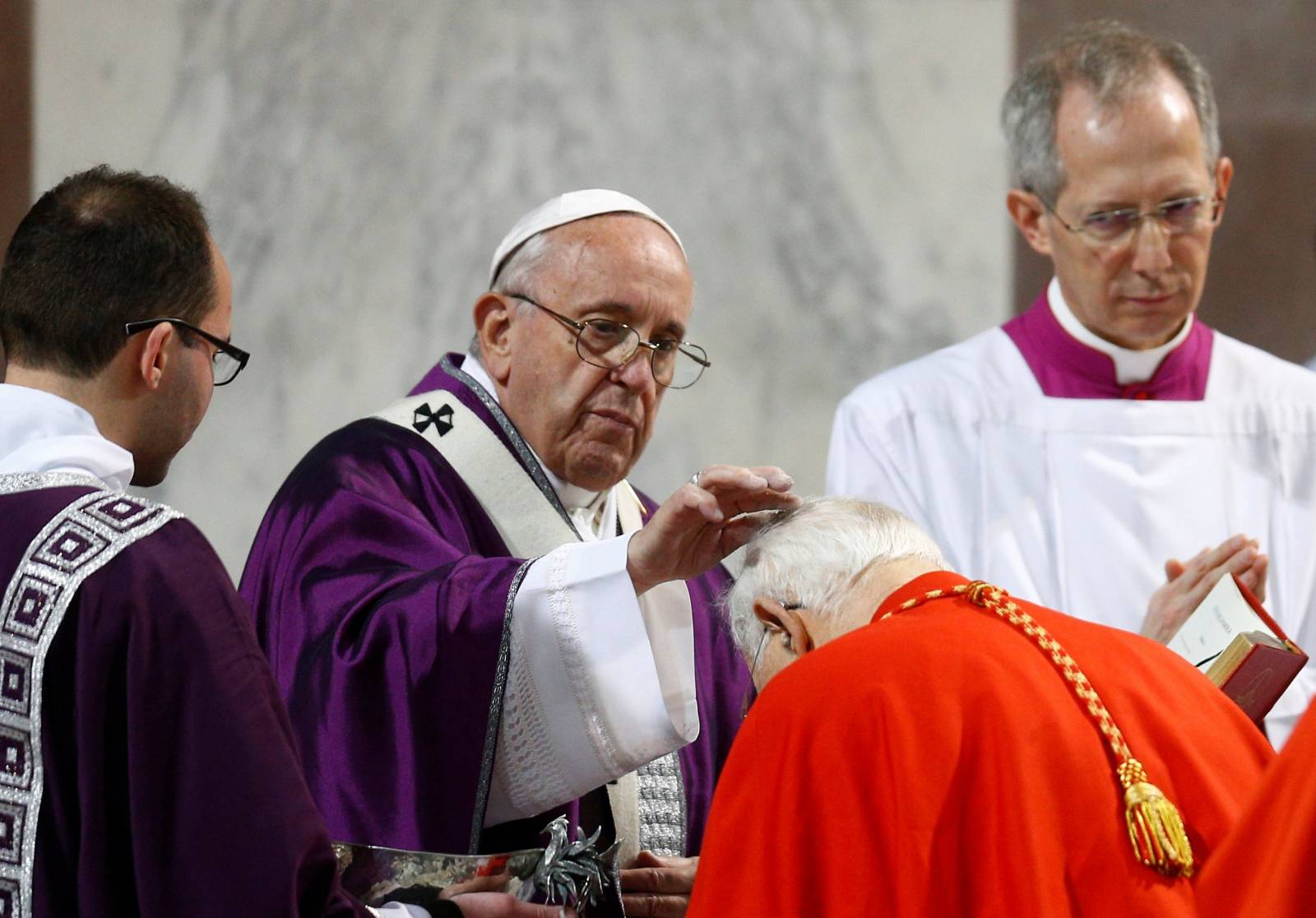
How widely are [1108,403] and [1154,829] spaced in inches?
101

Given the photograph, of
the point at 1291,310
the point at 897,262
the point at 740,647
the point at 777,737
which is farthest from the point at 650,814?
the point at 1291,310

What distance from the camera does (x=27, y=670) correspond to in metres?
2.33

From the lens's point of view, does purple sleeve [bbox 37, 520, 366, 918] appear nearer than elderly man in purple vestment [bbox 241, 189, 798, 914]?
Yes

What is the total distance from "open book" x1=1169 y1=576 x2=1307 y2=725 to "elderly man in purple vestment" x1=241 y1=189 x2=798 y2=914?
866 millimetres

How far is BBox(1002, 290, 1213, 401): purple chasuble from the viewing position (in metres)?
4.96

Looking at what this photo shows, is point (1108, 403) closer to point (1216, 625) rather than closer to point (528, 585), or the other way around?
point (1216, 625)

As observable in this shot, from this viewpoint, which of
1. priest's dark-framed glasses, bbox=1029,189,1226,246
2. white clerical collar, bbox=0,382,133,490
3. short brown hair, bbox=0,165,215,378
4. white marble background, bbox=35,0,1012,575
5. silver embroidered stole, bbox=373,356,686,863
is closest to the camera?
white clerical collar, bbox=0,382,133,490

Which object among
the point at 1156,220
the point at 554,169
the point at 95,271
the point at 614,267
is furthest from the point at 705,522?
the point at 554,169

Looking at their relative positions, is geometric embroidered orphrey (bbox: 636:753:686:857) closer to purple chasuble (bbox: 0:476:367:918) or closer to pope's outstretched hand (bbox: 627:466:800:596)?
pope's outstretched hand (bbox: 627:466:800:596)

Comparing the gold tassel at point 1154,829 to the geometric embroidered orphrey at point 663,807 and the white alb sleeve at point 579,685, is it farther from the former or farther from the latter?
the geometric embroidered orphrey at point 663,807

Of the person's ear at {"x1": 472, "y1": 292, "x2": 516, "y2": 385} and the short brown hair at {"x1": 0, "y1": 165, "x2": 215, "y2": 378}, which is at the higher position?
the short brown hair at {"x1": 0, "y1": 165, "x2": 215, "y2": 378}

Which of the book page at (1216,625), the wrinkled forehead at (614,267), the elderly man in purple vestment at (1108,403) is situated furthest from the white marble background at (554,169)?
the book page at (1216,625)

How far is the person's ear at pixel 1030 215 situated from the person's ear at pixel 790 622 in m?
2.23


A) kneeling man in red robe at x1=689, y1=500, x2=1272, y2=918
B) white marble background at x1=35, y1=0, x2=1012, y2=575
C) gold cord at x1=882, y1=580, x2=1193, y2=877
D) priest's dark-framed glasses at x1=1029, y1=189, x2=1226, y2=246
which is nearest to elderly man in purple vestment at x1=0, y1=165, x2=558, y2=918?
kneeling man in red robe at x1=689, y1=500, x2=1272, y2=918
